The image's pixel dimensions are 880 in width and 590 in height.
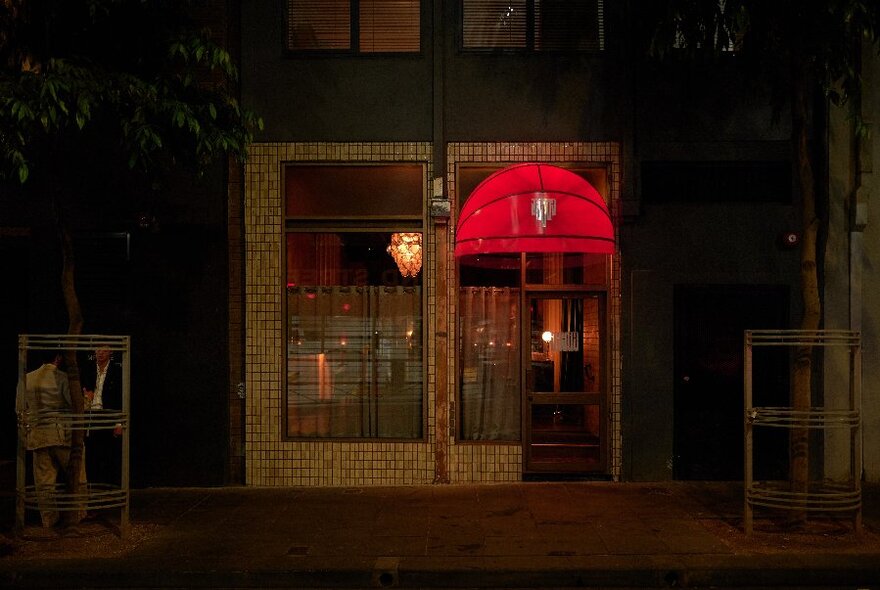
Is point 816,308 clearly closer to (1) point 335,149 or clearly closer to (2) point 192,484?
(1) point 335,149

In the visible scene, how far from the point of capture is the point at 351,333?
34.7 feet

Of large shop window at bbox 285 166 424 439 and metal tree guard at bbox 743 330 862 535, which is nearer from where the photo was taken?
metal tree guard at bbox 743 330 862 535

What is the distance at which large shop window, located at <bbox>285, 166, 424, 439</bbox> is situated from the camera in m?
10.5

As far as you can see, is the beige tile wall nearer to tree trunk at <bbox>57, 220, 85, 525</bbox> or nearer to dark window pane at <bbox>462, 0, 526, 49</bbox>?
dark window pane at <bbox>462, 0, 526, 49</bbox>

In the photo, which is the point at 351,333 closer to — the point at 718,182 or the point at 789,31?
the point at 718,182

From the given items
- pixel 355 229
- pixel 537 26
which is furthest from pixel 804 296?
pixel 355 229

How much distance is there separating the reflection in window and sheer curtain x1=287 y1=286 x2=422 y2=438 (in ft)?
0.04

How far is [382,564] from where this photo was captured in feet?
23.4

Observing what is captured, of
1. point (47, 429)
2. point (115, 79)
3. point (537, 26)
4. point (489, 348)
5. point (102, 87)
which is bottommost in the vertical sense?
point (47, 429)

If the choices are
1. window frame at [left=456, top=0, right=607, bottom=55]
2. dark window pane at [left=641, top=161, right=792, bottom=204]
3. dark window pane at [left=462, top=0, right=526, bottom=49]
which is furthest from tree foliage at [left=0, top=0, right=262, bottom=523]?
dark window pane at [left=641, top=161, right=792, bottom=204]

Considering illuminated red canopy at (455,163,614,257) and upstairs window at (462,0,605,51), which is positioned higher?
upstairs window at (462,0,605,51)

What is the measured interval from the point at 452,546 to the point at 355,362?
3529 mm

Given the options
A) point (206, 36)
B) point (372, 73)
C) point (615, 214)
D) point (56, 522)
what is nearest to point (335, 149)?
point (372, 73)

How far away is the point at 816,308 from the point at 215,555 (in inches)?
250
